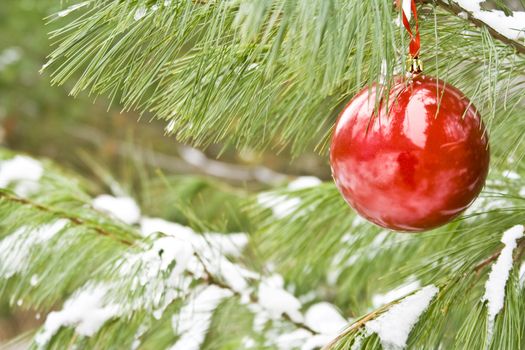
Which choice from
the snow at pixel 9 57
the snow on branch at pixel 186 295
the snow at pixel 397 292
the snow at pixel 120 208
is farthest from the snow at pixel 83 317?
the snow at pixel 9 57

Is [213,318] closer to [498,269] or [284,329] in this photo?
[284,329]

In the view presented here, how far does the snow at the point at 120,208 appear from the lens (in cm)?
99

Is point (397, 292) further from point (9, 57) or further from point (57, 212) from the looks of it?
point (9, 57)

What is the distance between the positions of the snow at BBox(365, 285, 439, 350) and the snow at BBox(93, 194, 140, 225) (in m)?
0.50

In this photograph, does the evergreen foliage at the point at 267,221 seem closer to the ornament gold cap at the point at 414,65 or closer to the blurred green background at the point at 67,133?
the ornament gold cap at the point at 414,65

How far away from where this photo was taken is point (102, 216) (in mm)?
923

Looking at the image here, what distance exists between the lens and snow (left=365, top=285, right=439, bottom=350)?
0.56 m

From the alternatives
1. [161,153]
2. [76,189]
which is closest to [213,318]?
[76,189]

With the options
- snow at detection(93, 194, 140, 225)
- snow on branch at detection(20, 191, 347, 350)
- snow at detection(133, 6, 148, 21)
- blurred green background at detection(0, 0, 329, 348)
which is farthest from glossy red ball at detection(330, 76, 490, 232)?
blurred green background at detection(0, 0, 329, 348)

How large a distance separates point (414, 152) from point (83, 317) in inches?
17.6

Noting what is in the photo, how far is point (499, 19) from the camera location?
523mm

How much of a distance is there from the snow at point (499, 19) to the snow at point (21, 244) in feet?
1.81

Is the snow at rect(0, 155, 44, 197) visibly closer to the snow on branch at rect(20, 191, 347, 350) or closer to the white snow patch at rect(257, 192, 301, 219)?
the snow on branch at rect(20, 191, 347, 350)

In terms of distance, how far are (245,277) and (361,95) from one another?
431mm
